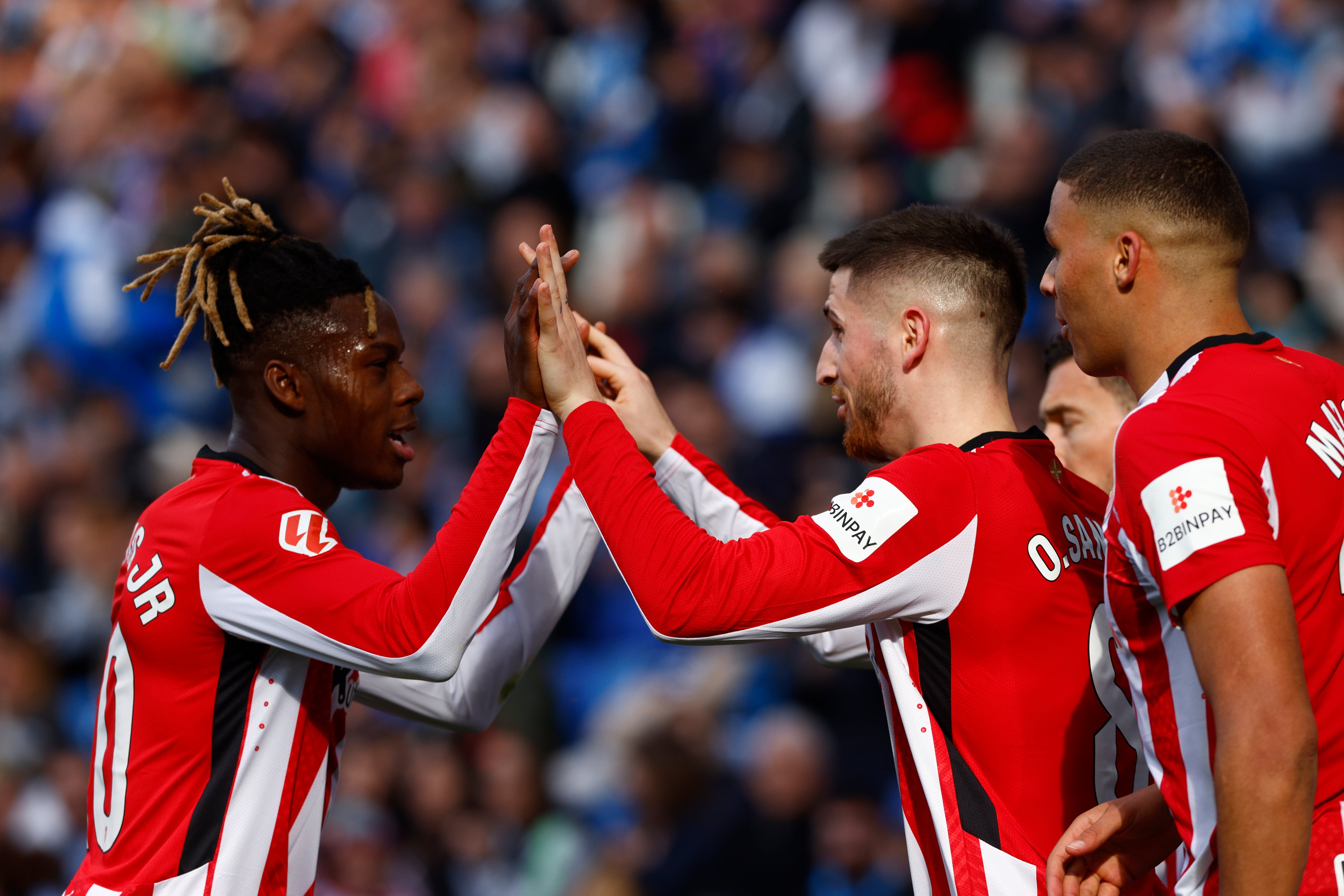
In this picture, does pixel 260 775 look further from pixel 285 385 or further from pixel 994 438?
pixel 994 438

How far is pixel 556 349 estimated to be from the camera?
3.07 meters

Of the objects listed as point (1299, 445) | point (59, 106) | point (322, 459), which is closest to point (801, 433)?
point (322, 459)

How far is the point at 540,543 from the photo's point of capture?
3.77m

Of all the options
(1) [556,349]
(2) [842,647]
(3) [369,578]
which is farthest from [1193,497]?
(3) [369,578]

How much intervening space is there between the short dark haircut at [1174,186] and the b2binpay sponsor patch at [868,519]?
0.65 m

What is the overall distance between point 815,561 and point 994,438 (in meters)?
0.53

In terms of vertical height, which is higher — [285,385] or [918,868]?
[285,385]

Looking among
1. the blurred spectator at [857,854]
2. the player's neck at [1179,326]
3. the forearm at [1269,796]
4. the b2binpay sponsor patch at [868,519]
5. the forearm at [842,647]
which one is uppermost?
the player's neck at [1179,326]

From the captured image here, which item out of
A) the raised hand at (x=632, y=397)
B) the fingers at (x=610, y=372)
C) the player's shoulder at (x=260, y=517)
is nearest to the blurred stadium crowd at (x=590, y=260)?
the raised hand at (x=632, y=397)

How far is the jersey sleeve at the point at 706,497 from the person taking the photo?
3.68m

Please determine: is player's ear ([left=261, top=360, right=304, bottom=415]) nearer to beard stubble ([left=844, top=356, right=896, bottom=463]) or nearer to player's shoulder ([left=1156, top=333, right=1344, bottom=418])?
beard stubble ([left=844, top=356, right=896, bottom=463])

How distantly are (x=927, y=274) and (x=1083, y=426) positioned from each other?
3.06ft

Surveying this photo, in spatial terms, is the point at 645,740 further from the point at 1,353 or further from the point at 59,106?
the point at 59,106

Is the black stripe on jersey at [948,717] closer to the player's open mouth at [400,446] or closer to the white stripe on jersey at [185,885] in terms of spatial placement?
the player's open mouth at [400,446]
